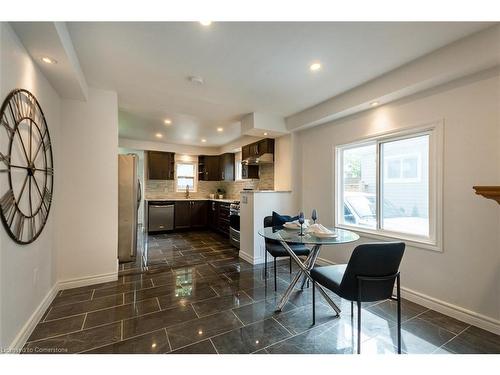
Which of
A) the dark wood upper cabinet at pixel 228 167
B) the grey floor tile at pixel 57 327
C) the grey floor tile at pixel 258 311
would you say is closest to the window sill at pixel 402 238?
the grey floor tile at pixel 258 311

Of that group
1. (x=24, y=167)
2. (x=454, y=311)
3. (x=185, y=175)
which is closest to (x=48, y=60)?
(x=24, y=167)

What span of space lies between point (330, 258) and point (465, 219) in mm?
1823

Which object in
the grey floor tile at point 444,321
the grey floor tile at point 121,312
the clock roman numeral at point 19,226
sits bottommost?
the grey floor tile at point 444,321

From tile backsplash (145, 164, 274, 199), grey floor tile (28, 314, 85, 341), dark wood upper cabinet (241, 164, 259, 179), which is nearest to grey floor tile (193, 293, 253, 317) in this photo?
grey floor tile (28, 314, 85, 341)

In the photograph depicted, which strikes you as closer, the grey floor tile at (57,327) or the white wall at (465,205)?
the grey floor tile at (57,327)

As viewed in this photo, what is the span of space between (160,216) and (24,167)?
14.1 ft

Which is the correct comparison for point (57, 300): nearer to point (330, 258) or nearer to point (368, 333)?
point (368, 333)

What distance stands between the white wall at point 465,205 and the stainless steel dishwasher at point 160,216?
5272 mm

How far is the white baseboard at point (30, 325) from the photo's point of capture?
157 cm

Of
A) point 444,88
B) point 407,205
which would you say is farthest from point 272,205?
point 444,88

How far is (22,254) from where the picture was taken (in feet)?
5.62

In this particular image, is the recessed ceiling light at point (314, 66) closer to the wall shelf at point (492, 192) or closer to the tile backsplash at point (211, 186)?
the wall shelf at point (492, 192)

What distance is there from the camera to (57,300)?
238cm

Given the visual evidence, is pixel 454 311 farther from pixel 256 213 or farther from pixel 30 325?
pixel 30 325
